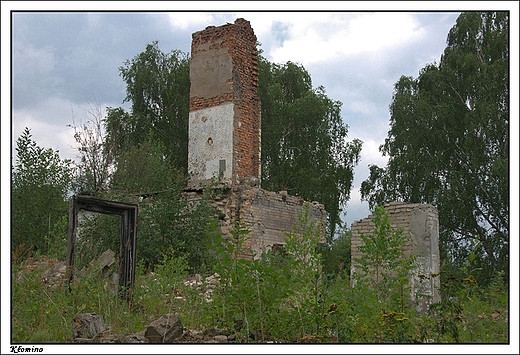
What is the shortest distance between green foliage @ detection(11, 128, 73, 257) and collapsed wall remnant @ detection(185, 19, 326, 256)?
12.0 feet

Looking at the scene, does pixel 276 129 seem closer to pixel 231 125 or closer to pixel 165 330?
pixel 231 125

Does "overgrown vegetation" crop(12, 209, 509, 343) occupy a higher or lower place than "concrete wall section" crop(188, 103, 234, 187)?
lower

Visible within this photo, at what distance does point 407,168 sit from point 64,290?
57.4ft

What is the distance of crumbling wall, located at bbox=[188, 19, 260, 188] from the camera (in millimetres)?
15375

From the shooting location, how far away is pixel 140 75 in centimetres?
2812

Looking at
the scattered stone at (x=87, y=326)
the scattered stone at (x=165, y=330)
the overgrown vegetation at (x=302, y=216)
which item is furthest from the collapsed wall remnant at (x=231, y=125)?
the scattered stone at (x=165, y=330)

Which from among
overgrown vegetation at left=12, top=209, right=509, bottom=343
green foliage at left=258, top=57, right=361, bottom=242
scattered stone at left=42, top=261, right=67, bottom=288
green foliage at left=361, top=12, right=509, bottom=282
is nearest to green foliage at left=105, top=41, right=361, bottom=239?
green foliage at left=258, top=57, right=361, bottom=242

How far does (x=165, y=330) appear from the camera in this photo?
557cm

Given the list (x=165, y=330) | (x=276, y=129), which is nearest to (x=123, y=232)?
(x=165, y=330)

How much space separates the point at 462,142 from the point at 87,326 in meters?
18.3

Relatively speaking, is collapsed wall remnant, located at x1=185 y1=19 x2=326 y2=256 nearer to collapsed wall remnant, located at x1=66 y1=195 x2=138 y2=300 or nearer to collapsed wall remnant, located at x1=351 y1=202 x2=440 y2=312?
collapsed wall remnant, located at x1=351 y1=202 x2=440 y2=312

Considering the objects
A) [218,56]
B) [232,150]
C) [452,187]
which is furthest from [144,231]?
[452,187]

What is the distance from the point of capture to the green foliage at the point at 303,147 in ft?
86.6

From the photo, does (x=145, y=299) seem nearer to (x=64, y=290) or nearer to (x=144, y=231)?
(x=64, y=290)
